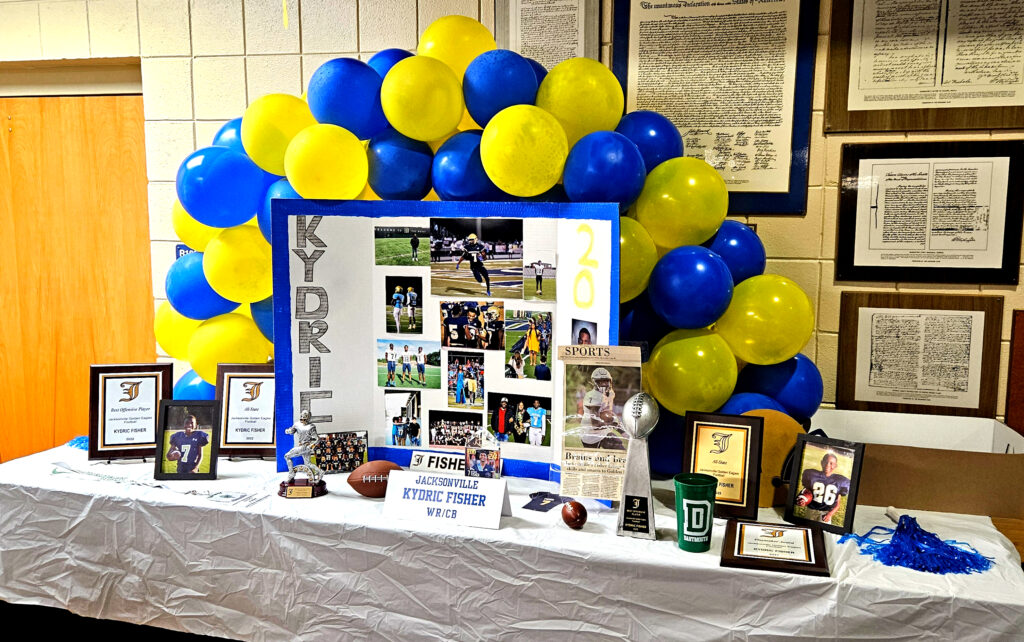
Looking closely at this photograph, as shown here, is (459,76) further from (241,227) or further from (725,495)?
(725,495)

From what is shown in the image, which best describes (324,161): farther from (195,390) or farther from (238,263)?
(195,390)

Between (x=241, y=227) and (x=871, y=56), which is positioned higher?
(x=871, y=56)

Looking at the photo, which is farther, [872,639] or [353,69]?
[353,69]

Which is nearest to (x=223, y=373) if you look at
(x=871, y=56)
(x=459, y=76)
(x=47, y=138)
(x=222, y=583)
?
(x=222, y=583)

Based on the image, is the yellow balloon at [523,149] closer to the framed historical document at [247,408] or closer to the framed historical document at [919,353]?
the framed historical document at [247,408]

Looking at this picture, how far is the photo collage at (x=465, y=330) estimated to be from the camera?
66.1 inches

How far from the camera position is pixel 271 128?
5.70 ft

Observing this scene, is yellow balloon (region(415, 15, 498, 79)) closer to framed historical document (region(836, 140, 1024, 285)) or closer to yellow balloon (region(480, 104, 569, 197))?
yellow balloon (region(480, 104, 569, 197))

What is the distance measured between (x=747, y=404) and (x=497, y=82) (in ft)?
2.96

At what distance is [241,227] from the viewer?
1870mm

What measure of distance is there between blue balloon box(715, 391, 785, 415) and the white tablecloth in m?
0.22

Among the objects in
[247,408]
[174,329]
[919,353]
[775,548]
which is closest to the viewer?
[775,548]

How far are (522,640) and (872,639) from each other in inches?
25.0

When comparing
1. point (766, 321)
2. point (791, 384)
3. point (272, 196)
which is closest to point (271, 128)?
point (272, 196)
